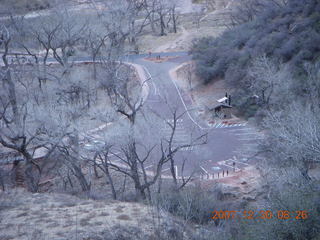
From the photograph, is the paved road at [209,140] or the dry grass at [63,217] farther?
the paved road at [209,140]

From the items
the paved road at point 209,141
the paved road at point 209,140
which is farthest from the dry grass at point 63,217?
the paved road at point 209,141

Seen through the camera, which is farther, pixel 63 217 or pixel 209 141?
pixel 209 141

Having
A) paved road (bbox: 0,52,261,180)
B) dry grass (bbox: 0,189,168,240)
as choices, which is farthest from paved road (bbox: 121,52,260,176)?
dry grass (bbox: 0,189,168,240)

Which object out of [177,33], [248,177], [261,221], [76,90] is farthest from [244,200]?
[177,33]

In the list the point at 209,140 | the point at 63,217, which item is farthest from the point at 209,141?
the point at 63,217

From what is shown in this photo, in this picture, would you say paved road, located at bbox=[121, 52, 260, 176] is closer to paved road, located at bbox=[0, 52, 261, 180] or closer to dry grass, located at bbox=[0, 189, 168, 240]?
paved road, located at bbox=[0, 52, 261, 180]

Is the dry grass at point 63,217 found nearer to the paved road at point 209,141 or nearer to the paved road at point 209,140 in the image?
the paved road at point 209,140

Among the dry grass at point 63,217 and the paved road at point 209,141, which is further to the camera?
the paved road at point 209,141

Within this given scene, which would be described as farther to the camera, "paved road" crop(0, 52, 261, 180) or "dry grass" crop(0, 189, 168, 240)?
"paved road" crop(0, 52, 261, 180)

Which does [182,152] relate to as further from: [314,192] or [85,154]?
[314,192]

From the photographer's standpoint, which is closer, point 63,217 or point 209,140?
point 63,217

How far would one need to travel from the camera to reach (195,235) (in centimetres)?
759

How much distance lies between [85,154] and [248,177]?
778cm

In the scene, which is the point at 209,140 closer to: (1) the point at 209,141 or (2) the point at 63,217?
(1) the point at 209,141
